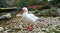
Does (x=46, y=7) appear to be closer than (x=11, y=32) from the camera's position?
No

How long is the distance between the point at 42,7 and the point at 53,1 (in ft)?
2.71

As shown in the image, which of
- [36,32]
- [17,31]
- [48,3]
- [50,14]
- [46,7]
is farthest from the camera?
[48,3]

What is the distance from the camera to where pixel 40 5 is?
7.47 metres

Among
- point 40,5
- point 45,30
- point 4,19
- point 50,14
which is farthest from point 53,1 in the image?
point 45,30

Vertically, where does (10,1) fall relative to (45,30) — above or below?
above

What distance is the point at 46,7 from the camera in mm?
7125

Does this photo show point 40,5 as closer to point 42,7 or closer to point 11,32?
point 42,7

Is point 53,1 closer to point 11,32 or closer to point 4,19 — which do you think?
point 4,19

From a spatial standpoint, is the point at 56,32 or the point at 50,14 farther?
the point at 50,14

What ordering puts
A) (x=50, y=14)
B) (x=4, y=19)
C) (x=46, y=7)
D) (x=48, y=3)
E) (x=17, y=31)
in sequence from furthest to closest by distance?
(x=48, y=3)
(x=46, y=7)
(x=50, y=14)
(x=4, y=19)
(x=17, y=31)

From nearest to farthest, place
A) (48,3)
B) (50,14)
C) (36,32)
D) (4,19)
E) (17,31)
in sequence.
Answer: (36,32) < (17,31) < (4,19) < (50,14) < (48,3)

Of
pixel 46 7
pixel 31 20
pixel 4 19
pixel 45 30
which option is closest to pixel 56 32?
pixel 45 30

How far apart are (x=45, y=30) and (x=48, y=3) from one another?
444 centimetres

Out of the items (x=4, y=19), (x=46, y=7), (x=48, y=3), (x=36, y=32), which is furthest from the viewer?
(x=48, y=3)
